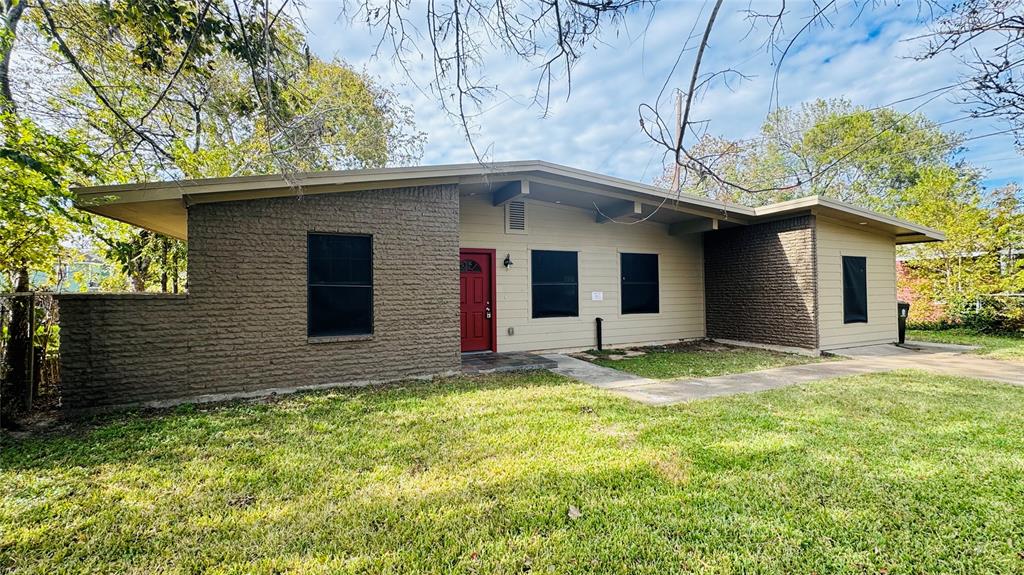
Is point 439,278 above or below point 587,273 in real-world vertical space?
below

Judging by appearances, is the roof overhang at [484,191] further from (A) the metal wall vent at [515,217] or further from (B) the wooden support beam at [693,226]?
(A) the metal wall vent at [515,217]

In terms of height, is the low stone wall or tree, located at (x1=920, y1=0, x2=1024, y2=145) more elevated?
tree, located at (x1=920, y1=0, x2=1024, y2=145)

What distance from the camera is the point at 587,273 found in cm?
910

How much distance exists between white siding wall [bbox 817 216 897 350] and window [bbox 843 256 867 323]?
135mm

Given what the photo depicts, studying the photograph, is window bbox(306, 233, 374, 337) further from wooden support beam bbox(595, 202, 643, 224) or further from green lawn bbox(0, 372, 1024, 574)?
wooden support beam bbox(595, 202, 643, 224)

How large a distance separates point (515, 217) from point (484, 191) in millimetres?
1024

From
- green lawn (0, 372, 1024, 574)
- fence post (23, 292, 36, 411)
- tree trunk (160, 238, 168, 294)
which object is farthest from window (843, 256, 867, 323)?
tree trunk (160, 238, 168, 294)

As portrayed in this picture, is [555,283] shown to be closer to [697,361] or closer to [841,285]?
[697,361]

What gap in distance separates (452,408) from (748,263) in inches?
317

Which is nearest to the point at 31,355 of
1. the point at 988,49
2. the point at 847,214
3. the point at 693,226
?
the point at 988,49

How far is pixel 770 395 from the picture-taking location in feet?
16.6

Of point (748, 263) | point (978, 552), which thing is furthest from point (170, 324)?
point (748, 263)

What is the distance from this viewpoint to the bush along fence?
431 cm

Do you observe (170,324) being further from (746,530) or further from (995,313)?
(995,313)
